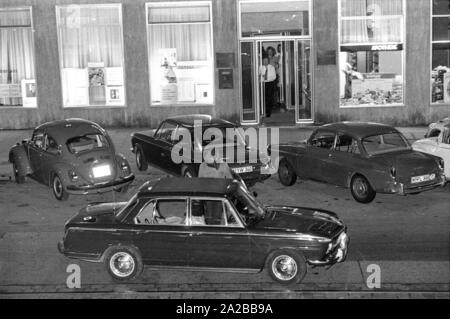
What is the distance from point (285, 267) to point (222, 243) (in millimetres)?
796

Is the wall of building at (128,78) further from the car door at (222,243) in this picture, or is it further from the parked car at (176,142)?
the car door at (222,243)

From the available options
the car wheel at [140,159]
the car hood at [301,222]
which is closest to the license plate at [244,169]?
the car wheel at [140,159]

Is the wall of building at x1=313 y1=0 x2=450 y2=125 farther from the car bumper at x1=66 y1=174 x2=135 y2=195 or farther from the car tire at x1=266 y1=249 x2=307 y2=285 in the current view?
the car tire at x1=266 y1=249 x2=307 y2=285

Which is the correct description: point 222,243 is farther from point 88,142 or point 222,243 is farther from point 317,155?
point 88,142

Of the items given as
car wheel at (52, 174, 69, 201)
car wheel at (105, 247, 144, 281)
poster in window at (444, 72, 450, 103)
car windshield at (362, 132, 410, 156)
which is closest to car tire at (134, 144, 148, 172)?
car wheel at (52, 174, 69, 201)

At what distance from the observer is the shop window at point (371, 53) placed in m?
20.2

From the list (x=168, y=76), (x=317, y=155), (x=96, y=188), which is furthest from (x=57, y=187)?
(x=168, y=76)

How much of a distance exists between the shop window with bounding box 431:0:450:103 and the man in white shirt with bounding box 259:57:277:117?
173 inches

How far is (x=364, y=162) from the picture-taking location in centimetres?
1270

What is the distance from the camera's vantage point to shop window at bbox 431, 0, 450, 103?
66.3ft

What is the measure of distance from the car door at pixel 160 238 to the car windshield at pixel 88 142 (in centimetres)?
471

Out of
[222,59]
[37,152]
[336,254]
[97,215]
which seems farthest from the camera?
[222,59]

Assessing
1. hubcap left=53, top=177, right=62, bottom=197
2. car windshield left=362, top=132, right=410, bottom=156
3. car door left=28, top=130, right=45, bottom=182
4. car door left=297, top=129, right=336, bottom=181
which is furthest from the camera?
car door left=28, top=130, right=45, bottom=182

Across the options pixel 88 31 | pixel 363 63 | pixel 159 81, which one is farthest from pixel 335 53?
pixel 88 31
